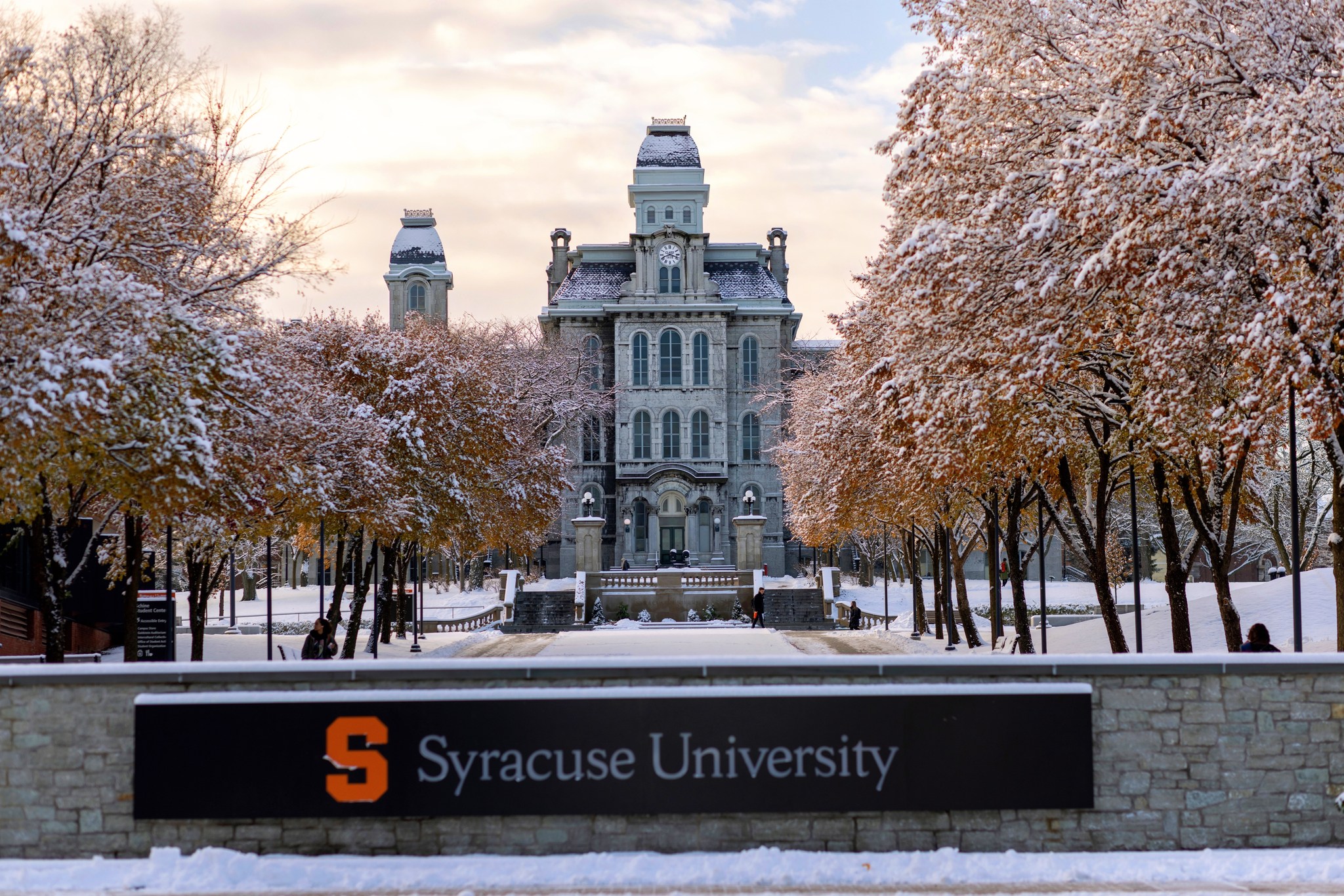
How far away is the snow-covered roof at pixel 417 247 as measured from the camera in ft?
279

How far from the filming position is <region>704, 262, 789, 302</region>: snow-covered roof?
234ft

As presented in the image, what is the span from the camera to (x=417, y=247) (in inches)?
3356

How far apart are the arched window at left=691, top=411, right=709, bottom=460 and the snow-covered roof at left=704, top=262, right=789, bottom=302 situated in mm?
6796

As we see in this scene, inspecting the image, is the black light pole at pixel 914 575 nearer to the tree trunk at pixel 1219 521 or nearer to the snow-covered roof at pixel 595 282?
the tree trunk at pixel 1219 521

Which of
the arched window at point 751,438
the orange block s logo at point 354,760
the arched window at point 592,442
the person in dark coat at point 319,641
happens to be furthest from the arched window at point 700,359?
the orange block s logo at point 354,760

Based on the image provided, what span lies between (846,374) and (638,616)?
2563 cm

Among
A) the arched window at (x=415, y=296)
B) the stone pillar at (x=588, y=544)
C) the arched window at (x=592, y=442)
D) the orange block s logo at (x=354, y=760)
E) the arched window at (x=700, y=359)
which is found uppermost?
the arched window at (x=415, y=296)

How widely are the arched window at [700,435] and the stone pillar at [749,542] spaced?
47.5 feet

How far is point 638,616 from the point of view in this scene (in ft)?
166

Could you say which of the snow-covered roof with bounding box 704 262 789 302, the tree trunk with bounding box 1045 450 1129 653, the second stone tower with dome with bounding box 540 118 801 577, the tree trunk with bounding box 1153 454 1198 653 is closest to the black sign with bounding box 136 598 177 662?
the tree trunk with bounding box 1045 450 1129 653

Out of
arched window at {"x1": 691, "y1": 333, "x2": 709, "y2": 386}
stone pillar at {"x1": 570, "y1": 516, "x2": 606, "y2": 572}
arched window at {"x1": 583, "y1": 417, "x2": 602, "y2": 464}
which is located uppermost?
arched window at {"x1": 691, "y1": 333, "x2": 709, "y2": 386}

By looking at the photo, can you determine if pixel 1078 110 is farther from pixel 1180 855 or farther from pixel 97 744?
pixel 97 744

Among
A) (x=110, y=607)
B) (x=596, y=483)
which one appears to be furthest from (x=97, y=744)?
(x=596, y=483)

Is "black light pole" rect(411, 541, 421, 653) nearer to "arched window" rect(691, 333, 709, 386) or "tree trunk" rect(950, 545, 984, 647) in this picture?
"tree trunk" rect(950, 545, 984, 647)
